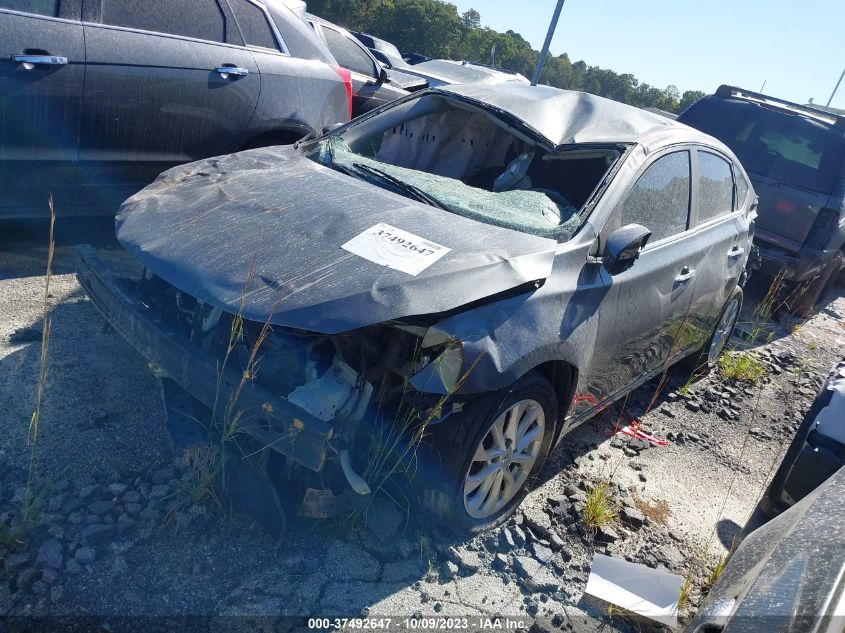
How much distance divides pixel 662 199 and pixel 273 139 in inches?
118

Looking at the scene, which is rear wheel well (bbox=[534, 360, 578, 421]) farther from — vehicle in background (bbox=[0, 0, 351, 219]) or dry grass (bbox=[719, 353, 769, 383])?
vehicle in background (bbox=[0, 0, 351, 219])

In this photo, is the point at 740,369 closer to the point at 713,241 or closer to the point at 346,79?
the point at 713,241

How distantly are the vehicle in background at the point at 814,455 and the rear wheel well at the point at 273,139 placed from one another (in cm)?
398

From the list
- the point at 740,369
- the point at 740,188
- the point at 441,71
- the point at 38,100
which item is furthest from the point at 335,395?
the point at 441,71

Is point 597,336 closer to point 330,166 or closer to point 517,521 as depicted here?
Answer: point 517,521

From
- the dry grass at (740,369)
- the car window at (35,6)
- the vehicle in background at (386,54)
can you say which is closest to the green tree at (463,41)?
the vehicle in background at (386,54)

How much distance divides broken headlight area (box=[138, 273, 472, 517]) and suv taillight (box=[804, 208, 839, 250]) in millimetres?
5422

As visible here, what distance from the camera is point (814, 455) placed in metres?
3.08

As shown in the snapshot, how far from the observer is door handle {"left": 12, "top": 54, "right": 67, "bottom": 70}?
3.97 meters

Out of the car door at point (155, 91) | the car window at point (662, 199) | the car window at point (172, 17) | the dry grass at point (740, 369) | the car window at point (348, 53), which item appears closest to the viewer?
the car window at point (662, 199)

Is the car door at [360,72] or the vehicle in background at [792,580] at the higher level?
the car door at [360,72]

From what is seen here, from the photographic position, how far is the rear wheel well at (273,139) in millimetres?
5328

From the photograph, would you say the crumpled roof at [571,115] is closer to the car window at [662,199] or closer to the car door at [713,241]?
the car window at [662,199]

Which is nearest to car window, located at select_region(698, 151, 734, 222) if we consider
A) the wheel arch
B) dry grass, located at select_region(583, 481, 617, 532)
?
the wheel arch
